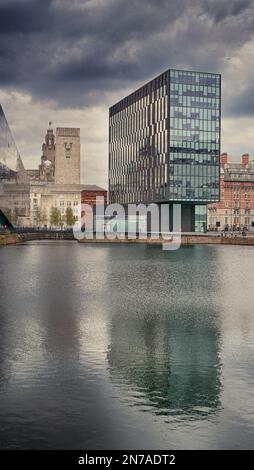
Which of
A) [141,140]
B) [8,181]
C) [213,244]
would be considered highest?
[141,140]

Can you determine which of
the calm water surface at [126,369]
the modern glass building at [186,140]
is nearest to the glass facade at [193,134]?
the modern glass building at [186,140]

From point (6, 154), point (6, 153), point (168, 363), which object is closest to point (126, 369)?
point (168, 363)

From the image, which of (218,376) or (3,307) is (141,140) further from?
(218,376)

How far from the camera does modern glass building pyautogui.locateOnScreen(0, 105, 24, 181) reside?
139 m

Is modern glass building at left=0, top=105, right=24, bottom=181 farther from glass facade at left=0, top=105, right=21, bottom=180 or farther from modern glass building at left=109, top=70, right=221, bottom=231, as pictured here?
modern glass building at left=109, top=70, right=221, bottom=231

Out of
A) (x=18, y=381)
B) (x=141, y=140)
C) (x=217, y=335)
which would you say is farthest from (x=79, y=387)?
(x=141, y=140)

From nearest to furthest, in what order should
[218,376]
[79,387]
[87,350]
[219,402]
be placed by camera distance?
1. [219,402]
2. [79,387]
3. [218,376]
4. [87,350]

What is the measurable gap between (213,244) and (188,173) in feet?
63.4

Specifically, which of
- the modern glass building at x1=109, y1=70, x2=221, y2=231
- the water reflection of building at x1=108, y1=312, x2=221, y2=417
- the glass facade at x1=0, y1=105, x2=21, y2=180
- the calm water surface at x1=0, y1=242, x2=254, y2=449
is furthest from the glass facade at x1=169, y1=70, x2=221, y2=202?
the water reflection of building at x1=108, y1=312, x2=221, y2=417

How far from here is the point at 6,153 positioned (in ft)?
480

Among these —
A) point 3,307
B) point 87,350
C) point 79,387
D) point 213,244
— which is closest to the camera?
point 79,387

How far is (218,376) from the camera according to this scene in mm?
22734

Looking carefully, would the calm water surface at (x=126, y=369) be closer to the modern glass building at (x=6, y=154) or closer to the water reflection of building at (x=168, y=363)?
the water reflection of building at (x=168, y=363)

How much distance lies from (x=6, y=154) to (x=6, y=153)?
27 centimetres
